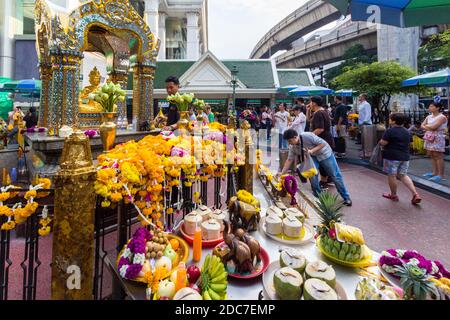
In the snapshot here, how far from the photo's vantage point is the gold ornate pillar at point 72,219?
157 centimetres

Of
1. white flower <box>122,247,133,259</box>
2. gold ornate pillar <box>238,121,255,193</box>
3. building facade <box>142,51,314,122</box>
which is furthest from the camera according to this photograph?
building facade <box>142,51,314,122</box>

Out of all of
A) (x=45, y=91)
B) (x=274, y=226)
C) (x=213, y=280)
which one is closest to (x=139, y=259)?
(x=213, y=280)

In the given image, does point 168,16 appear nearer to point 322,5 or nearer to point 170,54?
point 170,54

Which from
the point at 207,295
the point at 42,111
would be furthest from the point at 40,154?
the point at 207,295

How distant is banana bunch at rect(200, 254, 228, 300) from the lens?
161 cm

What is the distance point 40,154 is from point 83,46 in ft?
7.96

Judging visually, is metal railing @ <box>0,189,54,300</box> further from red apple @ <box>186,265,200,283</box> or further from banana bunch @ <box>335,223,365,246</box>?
banana bunch @ <box>335,223,365,246</box>

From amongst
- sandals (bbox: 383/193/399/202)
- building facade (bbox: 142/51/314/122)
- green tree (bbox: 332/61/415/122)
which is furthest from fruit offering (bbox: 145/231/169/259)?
building facade (bbox: 142/51/314/122)

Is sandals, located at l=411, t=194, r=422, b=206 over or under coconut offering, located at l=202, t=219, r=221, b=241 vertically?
under

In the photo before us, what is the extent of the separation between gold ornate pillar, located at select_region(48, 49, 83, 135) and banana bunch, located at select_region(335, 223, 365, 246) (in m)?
5.27

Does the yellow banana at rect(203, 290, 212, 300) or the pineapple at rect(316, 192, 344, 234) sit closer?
the yellow banana at rect(203, 290, 212, 300)

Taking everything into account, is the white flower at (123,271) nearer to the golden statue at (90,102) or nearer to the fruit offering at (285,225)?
the fruit offering at (285,225)

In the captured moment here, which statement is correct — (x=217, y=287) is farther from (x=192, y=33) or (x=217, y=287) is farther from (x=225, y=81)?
Answer: (x=192, y=33)

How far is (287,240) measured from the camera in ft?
8.28
